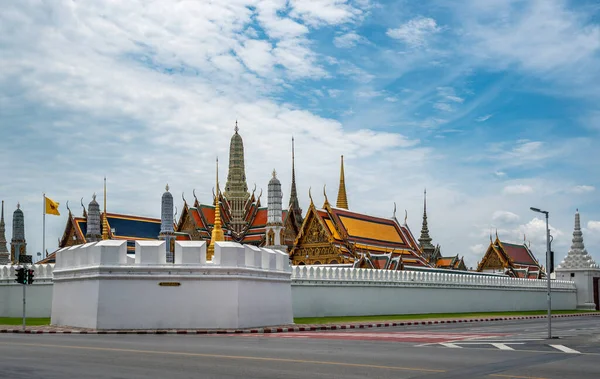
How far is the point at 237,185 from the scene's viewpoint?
2643 inches

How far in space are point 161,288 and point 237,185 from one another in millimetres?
43012

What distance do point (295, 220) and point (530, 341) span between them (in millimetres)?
44723

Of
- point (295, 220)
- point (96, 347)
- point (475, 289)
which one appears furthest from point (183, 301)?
point (295, 220)

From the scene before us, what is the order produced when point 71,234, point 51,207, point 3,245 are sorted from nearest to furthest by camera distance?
point 51,207 < point 71,234 < point 3,245

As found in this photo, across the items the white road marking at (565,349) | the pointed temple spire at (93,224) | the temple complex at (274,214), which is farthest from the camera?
the pointed temple spire at (93,224)

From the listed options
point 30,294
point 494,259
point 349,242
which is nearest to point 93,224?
point 349,242

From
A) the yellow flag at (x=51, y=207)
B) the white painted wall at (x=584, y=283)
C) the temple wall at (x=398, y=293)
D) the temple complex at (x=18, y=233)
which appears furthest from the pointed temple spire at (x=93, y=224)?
the white painted wall at (x=584, y=283)

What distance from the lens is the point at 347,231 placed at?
52.8m

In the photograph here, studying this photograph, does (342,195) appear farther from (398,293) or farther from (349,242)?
(398,293)

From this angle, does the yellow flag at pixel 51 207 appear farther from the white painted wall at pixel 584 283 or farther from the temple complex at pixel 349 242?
the white painted wall at pixel 584 283

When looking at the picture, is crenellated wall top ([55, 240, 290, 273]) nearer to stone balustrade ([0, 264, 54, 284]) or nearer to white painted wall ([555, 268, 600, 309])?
stone balustrade ([0, 264, 54, 284])

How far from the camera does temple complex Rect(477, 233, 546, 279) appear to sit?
7144 centimetres

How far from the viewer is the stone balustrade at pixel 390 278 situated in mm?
34531

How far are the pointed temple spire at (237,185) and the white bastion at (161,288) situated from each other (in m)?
39.7
